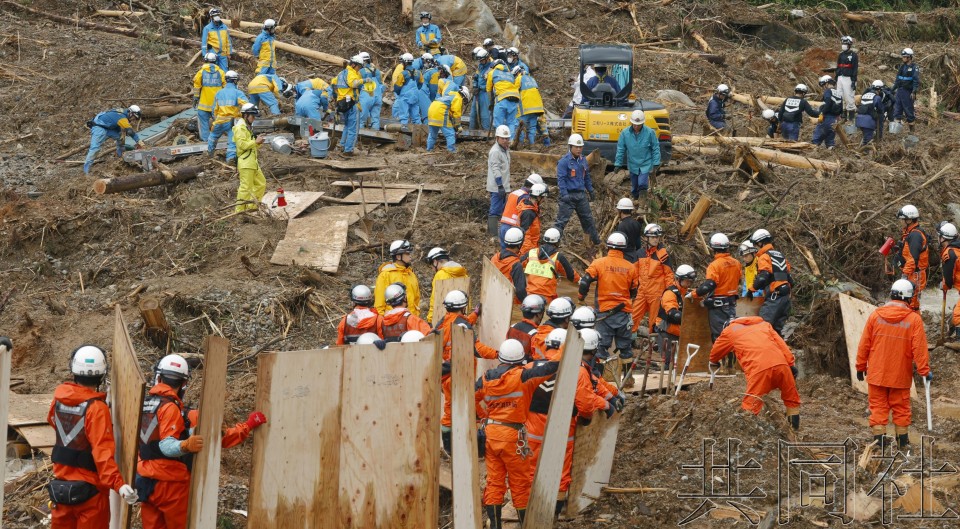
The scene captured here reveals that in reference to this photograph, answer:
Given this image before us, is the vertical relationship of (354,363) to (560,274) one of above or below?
above

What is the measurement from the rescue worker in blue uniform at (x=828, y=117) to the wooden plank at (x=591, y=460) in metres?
12.1

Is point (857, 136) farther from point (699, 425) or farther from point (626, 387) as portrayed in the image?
point (699, 425)

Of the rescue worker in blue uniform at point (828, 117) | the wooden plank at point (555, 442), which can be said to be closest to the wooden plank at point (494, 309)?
the wooden plank at point (555, 442)

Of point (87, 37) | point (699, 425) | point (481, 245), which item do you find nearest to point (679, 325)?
point (699, 425)

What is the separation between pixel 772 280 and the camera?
13.6 metres

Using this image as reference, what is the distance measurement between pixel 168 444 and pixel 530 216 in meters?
7.23

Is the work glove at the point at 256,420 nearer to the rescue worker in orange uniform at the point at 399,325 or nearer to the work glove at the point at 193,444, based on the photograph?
the work glove at the point at 193,444

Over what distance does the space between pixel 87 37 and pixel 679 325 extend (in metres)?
18.4

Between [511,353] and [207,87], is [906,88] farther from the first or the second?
[511,353]

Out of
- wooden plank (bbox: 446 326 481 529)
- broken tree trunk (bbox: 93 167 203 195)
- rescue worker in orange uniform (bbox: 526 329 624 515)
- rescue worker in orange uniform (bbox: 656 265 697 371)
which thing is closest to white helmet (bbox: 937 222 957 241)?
rescue worker in orange uniform (bbox: 656 265 697 371)

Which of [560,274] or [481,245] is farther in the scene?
[481,245]

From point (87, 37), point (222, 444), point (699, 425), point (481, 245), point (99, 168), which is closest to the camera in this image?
point (222, 444)

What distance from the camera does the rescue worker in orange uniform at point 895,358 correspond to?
412 inches

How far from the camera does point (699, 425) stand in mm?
10375
